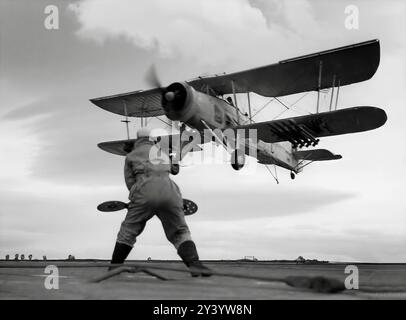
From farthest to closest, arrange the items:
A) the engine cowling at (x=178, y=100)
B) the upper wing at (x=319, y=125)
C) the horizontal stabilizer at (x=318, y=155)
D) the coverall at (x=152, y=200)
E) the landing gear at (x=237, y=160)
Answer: the horizontal stabilizer at (x=318, y=155)
the landing gear at (x=237, y=160)
the engine cowling at (x=178, y=100)
the upper wing at (x=319, y=125)
the coverall at (x=152, y=200)

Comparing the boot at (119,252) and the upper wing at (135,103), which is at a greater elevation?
the upper wing at (135,103)

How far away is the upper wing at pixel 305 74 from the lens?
14.6m

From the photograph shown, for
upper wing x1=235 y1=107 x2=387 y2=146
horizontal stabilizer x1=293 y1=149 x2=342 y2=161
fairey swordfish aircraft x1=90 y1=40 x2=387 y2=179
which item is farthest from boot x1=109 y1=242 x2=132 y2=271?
horizontal stabilizer x1=293 y1=149 x2=342 y2=161

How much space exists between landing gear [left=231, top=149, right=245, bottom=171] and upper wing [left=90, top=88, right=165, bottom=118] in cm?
489

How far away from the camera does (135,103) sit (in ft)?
66.5

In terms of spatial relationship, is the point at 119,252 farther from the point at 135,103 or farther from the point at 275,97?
the point at 135,103

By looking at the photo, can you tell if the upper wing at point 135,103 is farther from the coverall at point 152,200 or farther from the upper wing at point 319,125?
the coverall at point 152,200

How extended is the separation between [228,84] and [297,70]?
8.88 ft

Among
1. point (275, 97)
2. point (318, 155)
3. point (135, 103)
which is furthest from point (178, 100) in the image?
point (318, 155)

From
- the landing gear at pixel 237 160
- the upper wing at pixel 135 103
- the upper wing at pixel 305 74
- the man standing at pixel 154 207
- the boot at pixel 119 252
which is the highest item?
the upper wing at pixel 135 103

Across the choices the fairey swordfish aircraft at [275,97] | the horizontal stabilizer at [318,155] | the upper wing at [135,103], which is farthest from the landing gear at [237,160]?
the horizontal stabilizer at [318,155]

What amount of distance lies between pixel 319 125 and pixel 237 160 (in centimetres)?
302
